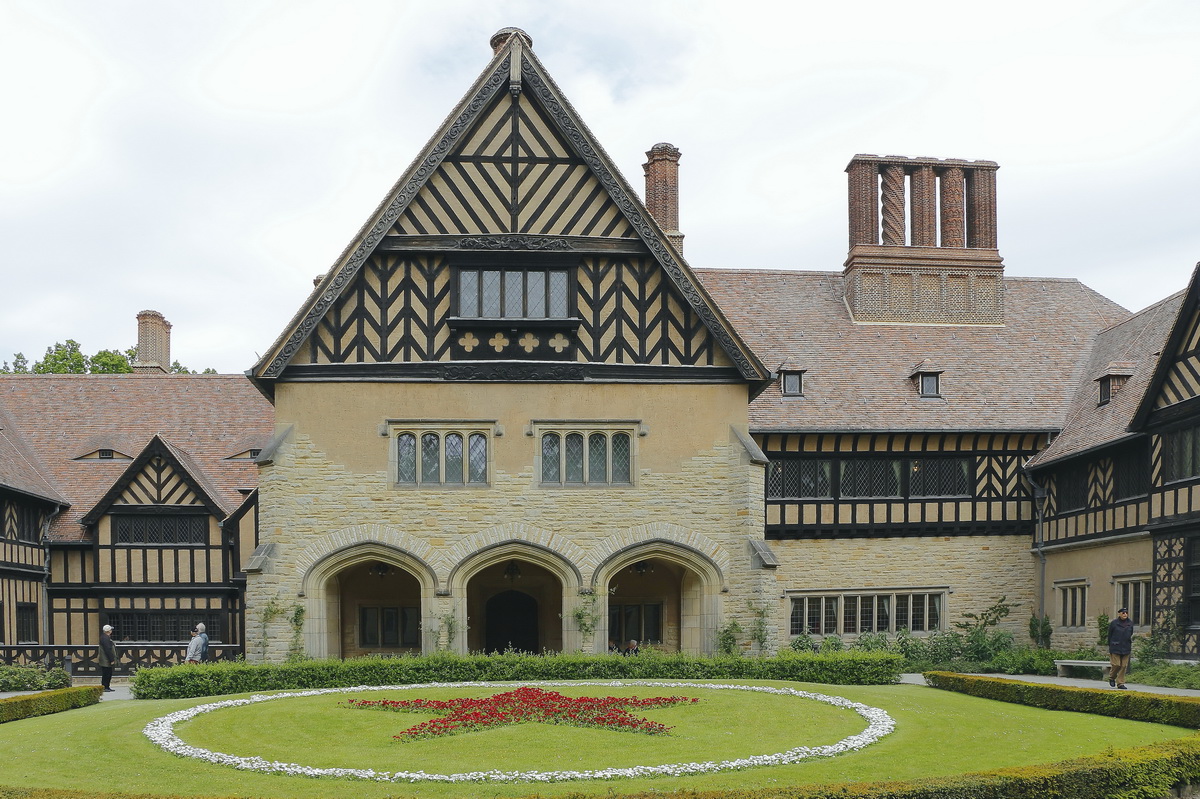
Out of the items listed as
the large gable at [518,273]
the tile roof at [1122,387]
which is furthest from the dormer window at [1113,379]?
the large gable at [518,273]

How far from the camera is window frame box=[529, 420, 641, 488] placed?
26.0m

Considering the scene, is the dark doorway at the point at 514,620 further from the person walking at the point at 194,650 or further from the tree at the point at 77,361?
the tree at the point at 77,361

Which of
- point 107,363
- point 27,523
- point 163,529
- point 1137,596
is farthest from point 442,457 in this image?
point 107,363

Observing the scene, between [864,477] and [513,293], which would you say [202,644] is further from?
[864,477]

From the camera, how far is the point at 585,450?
26203mm

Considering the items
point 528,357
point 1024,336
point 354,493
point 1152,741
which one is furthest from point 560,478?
point 1024,336

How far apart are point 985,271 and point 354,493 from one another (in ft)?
63.7

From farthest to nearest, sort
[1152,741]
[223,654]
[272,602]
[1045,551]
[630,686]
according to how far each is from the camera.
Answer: [1045,551]
[223,654]
[272,602]
[630,686]
[1152,741]

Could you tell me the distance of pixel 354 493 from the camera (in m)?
25.4

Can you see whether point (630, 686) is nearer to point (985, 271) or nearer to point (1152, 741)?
point (1152, 741)

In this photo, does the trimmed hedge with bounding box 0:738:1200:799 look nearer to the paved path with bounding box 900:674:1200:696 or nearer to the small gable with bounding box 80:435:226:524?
the paved path with bounding box 900:674:1200:696

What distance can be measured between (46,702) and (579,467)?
11006 millimetres

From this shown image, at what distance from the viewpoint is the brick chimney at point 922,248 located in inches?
1384

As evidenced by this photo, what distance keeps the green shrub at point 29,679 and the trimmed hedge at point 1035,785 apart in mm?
13534
